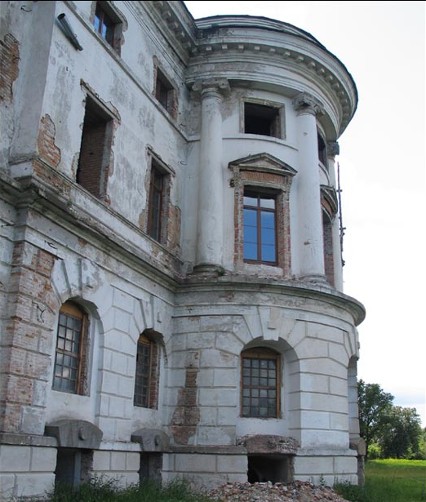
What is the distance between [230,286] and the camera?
55.1 ft

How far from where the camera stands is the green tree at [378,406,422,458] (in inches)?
2825

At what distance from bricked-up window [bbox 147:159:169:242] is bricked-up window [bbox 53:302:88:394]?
4.18 meters

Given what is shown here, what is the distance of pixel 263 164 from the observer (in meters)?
18.6

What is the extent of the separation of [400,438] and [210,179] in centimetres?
6265

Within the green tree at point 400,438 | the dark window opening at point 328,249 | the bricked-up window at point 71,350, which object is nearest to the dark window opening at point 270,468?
the bricked-up window at point 71,350

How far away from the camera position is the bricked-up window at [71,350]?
12664 mm

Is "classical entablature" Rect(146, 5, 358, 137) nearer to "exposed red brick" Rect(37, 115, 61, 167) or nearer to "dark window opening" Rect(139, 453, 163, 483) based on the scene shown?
"exposed red brick" Rect(37, 115, 61, 167)

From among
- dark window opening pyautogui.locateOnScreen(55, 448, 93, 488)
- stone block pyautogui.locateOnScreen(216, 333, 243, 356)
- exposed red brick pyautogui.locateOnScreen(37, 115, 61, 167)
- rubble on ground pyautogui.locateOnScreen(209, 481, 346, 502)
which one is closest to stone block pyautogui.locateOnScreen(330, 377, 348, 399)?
rubble on ground pyautogui.locateOnScreen(209, 481, 346, 502)

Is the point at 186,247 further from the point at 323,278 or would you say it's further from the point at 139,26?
the point at 139,26

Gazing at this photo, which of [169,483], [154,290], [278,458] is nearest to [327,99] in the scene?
[154,290]

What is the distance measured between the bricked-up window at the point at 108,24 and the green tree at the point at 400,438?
63.2m

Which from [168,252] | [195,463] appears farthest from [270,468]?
[168,252]

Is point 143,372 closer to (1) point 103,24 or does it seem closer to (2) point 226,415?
(2) point 226,415

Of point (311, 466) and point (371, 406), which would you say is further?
point (371, 406)
